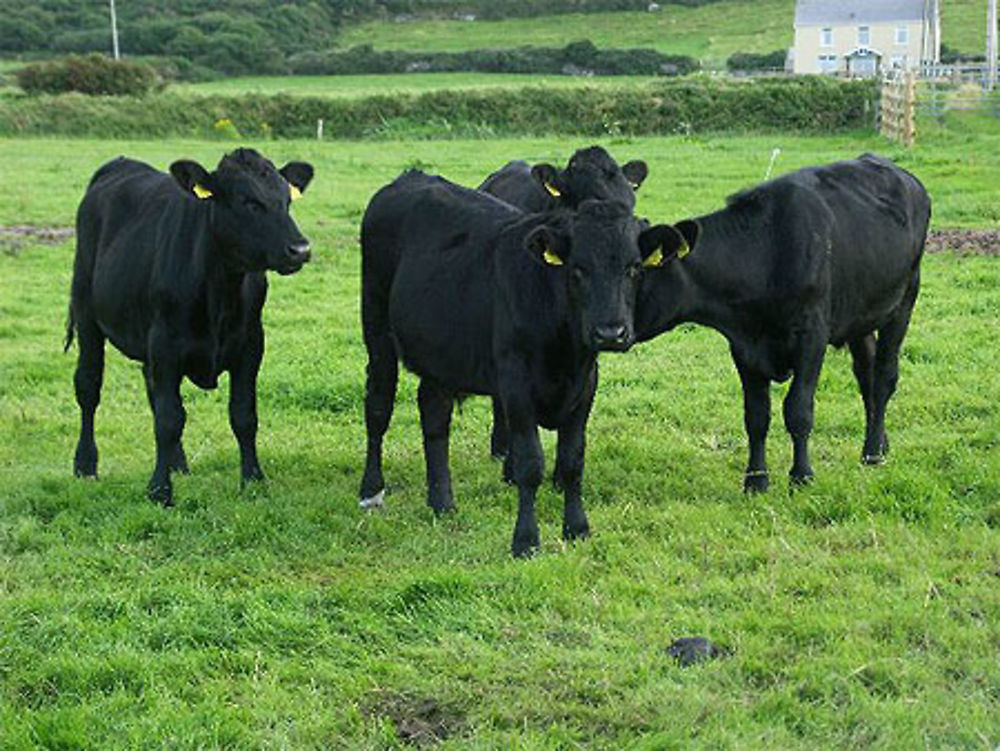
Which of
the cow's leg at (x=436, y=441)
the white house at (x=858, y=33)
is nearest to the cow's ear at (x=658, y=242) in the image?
the cow's leg at (x=436, y=441)

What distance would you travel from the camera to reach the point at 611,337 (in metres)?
6.83

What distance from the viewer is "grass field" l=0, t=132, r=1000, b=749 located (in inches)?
211

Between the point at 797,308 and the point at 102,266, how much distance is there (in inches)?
186

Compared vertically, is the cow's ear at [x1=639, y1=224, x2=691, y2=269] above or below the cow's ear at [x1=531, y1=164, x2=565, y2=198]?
below

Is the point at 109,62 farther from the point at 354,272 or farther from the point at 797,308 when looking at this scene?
the point at 797,308

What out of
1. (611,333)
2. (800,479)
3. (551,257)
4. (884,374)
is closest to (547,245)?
(551,257)

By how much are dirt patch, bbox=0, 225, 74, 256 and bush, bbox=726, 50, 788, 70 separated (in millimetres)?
61869

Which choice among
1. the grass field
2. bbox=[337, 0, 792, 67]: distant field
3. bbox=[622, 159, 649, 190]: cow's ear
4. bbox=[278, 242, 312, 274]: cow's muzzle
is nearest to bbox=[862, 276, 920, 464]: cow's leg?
the grass field

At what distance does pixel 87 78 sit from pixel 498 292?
4936 centimetres

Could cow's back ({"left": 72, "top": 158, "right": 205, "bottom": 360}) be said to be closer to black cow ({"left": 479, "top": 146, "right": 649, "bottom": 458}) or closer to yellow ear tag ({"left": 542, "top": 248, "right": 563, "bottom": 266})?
black cow ({"left": 479, "top": 146, "right": 649, "bottom": 458})

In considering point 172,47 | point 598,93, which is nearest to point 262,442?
point 598,93

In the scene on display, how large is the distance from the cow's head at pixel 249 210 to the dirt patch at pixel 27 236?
11.8 m

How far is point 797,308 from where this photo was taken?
8.60 meters

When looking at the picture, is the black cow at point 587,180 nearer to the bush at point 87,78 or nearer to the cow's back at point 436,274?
the cow's back at point 436,274
